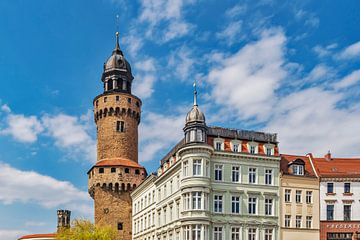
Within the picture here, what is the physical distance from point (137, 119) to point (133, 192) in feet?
50.1

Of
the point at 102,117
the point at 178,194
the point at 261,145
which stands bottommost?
the point at 178,194

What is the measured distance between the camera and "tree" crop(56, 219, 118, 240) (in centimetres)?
7419

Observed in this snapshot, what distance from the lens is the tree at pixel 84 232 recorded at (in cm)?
7419

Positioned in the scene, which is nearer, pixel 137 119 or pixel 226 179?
pixel 226 179

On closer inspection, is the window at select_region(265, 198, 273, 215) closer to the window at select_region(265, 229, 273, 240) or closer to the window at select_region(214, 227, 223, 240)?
the window at select_region(265, 229, 273, 240)

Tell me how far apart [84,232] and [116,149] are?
1857 centimetres

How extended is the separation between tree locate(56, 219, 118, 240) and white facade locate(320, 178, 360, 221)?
2982 cm

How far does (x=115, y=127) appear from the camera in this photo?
91.1 meters

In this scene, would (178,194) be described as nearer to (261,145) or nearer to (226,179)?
(226,179)

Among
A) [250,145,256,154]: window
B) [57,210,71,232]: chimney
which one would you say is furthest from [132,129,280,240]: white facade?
[57,210,71,232]: chimney

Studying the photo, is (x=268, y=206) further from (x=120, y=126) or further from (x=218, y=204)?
(x=120, y=126)

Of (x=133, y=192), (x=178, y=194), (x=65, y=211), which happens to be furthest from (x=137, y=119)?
(x=65, y=211)

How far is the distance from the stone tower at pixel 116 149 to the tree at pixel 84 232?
6626 millimetres

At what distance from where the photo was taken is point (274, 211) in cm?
5972
